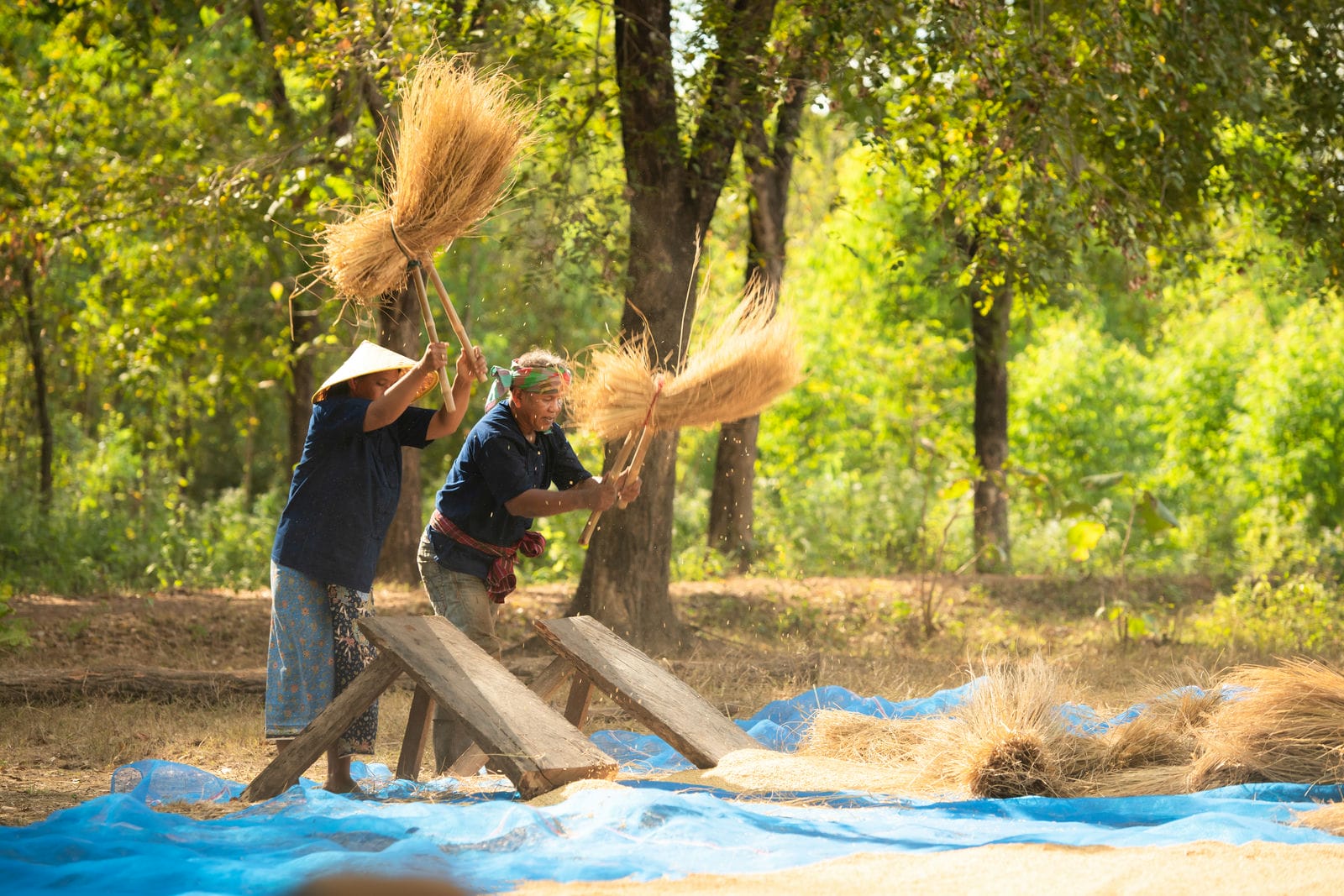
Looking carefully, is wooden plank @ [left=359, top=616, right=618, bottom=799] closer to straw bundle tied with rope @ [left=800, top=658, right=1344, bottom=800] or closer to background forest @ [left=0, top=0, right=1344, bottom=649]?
straw bundle tied with rope @ [left=800, top=658, right=1344, bottom=800]

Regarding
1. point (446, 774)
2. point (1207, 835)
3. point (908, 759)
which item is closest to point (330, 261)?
point (446, 774)

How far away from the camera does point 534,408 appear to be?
4.66 m

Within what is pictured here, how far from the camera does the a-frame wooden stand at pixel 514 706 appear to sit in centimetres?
394

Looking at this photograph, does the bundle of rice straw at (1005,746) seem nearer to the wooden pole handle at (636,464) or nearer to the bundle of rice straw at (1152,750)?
the bundle of rice straw at (1152,750)

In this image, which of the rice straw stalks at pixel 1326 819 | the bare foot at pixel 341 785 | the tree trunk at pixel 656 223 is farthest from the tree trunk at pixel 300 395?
the rice straw stalks at pixel 1326 819

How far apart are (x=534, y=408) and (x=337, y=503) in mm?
789

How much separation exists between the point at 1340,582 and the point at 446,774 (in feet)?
32.2

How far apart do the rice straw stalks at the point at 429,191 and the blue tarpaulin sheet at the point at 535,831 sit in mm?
1730

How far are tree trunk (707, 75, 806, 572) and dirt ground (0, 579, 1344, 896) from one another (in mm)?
752

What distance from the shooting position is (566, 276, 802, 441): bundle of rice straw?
16.0ft

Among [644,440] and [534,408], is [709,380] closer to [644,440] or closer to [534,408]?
[644,440]

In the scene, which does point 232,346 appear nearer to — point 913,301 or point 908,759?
point 913,301

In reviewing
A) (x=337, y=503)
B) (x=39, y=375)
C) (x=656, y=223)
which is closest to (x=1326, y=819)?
(x=337, y=503)

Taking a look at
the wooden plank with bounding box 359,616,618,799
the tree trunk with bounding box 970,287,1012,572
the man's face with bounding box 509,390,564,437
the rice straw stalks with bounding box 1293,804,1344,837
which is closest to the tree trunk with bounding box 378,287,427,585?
the tree trunk with bounding box 970,287,1012,572
